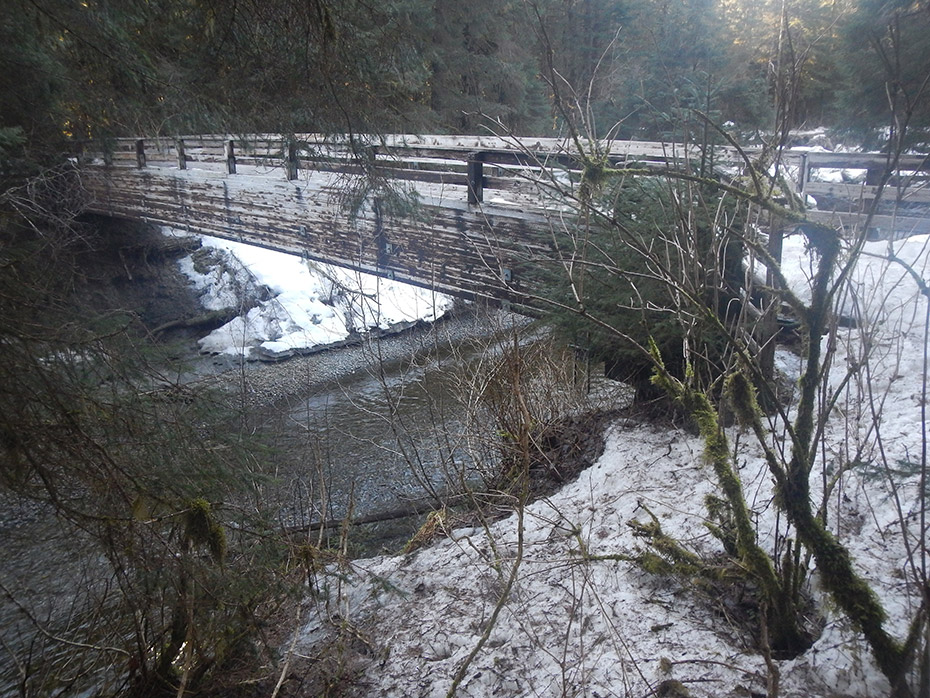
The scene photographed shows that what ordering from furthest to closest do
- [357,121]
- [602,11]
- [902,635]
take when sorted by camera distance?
1. [602,11]
2. [357,121]
3. [902,635]

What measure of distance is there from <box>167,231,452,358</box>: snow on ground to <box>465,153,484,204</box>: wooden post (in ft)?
12.4

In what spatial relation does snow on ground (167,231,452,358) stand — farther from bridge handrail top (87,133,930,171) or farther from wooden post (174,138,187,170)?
bridge handrail top (87,133,930,171)

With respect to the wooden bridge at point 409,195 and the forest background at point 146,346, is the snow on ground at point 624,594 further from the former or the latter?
the wooden bridge at point 409,195

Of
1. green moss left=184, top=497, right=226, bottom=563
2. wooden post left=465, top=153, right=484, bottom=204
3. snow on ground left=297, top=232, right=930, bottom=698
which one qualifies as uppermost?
wooden post left=465, top=153, right=484, bottom=204

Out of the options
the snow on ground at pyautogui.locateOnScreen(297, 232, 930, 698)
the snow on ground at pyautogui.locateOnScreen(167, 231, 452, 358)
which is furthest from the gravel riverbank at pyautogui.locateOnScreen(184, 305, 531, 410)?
Result: the snow on ground at pyautogui.locateOnScreen(297, 232, 930, 698)

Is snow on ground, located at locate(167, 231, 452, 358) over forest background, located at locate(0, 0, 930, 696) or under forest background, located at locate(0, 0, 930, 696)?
under

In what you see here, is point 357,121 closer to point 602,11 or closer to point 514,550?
point 514,550

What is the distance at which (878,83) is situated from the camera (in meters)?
7.65

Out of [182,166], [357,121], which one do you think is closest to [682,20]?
[182,166]

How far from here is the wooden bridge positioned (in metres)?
3.63

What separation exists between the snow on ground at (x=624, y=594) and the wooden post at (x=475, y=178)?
3230 mm

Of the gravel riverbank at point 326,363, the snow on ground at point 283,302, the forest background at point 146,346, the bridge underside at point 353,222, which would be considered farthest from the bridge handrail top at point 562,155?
the snow on ground at point 283,302

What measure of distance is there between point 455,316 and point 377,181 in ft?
23.7

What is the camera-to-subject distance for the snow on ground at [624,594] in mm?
2383
